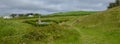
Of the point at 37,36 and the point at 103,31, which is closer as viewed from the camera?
Result: the point at 37,36

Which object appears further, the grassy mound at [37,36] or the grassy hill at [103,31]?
the grassy hill at [103,31]

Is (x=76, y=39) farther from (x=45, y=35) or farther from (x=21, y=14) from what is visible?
(x=21, y=14)

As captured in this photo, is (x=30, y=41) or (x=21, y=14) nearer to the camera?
(x=30, y=41)

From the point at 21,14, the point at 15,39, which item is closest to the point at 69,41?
the point at 15,39

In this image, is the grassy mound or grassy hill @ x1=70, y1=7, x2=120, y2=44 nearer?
the grassy mound

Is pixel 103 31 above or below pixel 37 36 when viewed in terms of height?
below

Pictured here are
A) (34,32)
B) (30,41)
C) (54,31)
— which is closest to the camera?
(30,41)

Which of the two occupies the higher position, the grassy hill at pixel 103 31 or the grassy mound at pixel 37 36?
the grassy mound at pixel 37 36

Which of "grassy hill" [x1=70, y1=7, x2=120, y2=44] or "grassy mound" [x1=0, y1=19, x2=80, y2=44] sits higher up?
"grassy mound" [x1=0, y1=19, x2=80, y2=44]

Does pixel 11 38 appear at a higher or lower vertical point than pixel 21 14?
higher

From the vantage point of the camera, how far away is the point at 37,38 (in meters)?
30.0

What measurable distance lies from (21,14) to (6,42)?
16041 centimetres

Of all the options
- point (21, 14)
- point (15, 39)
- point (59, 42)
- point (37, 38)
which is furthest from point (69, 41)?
point (21, 14)

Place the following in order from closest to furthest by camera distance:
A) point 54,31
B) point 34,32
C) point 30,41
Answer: point 30,41, point 34,32, point 54,31
